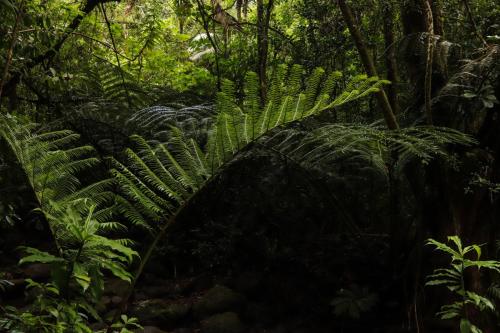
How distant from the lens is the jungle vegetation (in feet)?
6.82

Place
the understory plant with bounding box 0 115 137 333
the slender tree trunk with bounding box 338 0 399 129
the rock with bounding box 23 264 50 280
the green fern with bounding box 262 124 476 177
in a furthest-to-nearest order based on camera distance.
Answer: the rock with bounding box 23 264 50 280
the slender tree trunk with bounding box 338 0 399 129
the green fern with bounding box 262 124 476 177
the understory plant with bounding box 0 115 137 333

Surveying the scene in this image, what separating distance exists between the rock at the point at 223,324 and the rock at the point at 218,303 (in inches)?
4.7

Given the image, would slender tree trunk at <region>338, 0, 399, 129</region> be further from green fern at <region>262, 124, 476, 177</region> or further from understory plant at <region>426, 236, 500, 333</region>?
understory plant at <region>426, 236, 500, 333</region>

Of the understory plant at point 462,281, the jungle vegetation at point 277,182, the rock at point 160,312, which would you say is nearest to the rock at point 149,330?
the jungle vegetation at point 277,182

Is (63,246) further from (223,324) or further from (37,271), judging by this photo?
(37,271)

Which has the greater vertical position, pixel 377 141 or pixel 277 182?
pixel 377 141

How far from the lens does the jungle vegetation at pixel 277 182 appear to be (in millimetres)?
2080

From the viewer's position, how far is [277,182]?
335 cm

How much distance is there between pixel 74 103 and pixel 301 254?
2488mm

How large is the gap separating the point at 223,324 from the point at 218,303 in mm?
260

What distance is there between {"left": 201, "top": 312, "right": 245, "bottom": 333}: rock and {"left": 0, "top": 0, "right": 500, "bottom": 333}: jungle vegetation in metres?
0.01

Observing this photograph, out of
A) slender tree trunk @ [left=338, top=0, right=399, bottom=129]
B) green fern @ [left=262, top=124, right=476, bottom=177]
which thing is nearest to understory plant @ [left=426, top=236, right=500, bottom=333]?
green fern @ [left=262, top=124, right=476, bottom=177]

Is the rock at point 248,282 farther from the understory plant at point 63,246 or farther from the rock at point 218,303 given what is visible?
the understory plant at point 63,246

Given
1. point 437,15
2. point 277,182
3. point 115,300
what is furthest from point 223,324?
point 437,15
